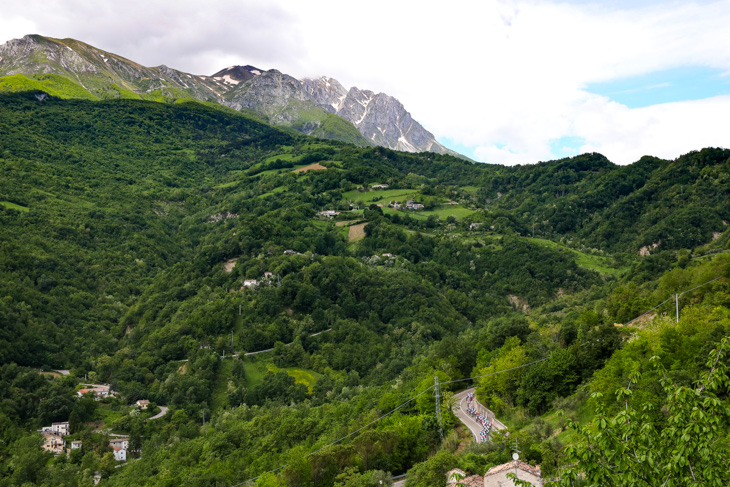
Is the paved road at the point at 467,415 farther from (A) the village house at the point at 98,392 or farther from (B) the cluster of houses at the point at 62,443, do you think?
(A) the village house at the point at 98,392

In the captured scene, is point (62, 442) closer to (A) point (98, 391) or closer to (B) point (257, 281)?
(A) point (98, 391)

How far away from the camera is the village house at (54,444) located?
53.1 meters

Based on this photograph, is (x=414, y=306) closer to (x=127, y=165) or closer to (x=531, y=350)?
(x=531, y=350)

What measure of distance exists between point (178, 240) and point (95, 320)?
168ft

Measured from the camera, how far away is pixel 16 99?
186625 millimetres

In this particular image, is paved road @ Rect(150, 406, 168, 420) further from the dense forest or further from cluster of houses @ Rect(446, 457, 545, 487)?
cluster of houses @ Rect(446, 457, 545, 487)

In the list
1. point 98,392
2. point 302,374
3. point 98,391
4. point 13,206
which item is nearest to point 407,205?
point 302,374

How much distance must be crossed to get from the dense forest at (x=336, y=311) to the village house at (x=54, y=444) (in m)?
1.60

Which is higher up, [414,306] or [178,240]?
[178,240]

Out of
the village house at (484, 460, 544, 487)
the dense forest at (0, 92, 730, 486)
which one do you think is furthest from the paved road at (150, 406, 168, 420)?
the village house at (484, 460, 544, 487)

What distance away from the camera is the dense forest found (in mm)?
30531

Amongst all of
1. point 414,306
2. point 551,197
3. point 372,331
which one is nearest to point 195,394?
point 372,331

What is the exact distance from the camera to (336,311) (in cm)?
8350

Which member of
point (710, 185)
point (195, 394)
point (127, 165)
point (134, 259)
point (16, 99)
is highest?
point (16, 99)
